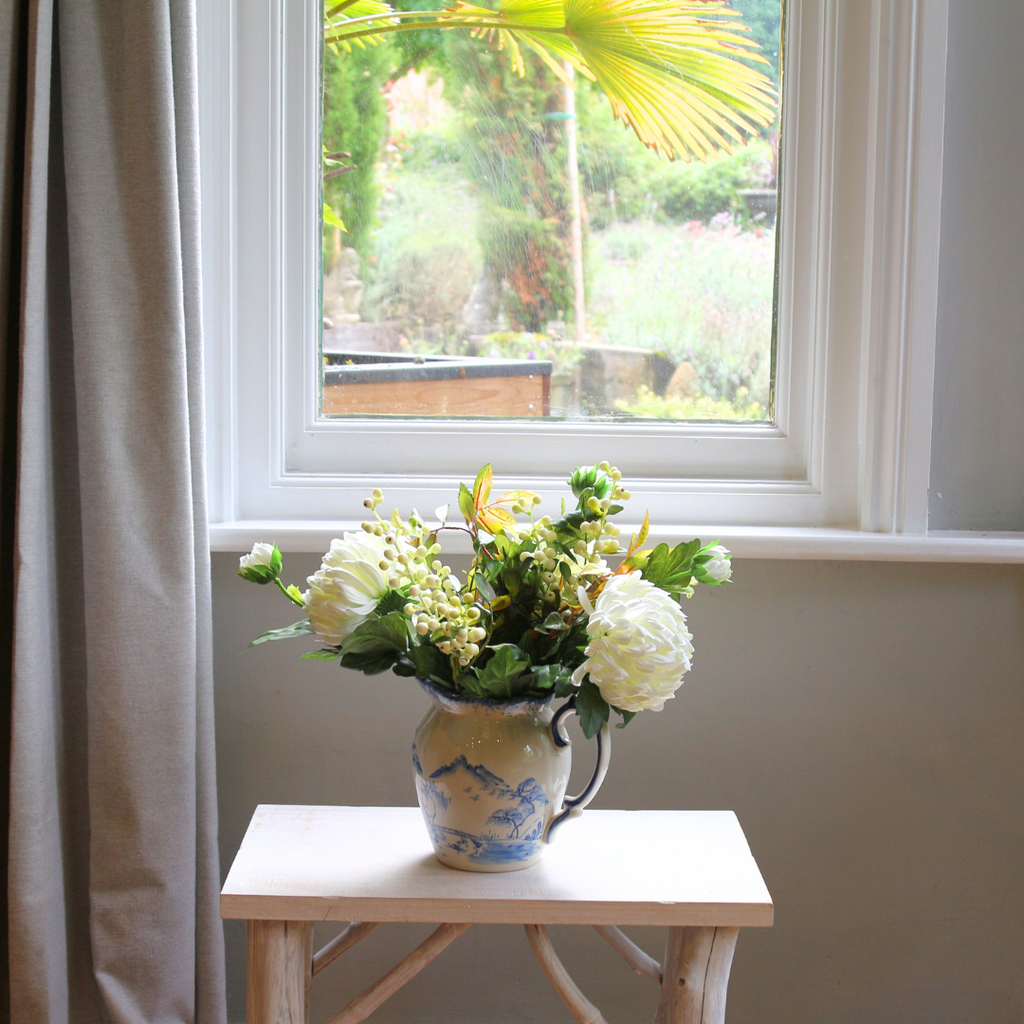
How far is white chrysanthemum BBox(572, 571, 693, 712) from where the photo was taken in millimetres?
776

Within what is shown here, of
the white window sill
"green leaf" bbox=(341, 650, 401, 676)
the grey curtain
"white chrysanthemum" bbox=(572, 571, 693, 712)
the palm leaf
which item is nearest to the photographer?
"white chrysanthemum" bbox=(572, 571, 693, 712)

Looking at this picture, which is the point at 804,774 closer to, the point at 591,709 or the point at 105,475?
the point at 591,709

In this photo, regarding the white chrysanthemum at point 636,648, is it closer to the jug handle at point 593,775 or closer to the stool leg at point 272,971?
the jug handle at point 593,775

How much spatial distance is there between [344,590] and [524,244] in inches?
29.2

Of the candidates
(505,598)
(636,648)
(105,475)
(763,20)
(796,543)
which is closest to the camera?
(636,648)

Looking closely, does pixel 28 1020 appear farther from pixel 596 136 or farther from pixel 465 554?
pixel 596 136

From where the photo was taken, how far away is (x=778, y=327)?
4.59 feet

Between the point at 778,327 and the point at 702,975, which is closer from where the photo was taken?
the point at 702,975

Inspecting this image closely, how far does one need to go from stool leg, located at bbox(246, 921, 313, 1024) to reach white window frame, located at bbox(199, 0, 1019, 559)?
494 mm

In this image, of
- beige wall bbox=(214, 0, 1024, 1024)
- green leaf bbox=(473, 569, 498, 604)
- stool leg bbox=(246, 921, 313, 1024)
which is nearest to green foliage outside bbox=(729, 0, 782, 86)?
beige wall bbox=(214, 0, 1024, 1024)

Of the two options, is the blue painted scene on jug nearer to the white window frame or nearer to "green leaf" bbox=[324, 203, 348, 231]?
the white window frame

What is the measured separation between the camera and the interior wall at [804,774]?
4.31 ft

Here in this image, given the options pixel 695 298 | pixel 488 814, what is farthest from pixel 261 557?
pixel 695 298

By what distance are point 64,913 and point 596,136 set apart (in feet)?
4.12
